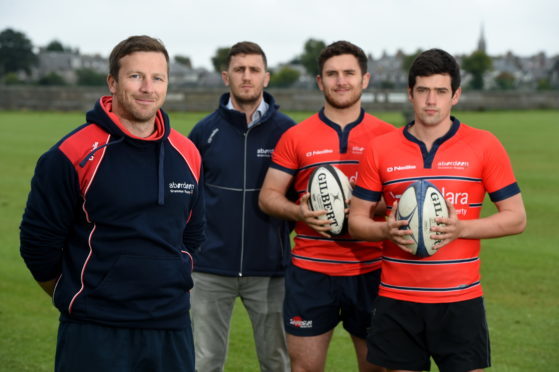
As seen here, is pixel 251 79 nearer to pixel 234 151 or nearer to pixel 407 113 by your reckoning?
pixel 234 151

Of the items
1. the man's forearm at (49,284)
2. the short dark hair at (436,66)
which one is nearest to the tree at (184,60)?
the short dark hair at (436,66)

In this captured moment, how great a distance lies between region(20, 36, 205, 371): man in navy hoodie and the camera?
152 inches

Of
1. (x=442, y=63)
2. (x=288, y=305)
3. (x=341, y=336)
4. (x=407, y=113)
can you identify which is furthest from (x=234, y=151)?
(x=407, y=113)

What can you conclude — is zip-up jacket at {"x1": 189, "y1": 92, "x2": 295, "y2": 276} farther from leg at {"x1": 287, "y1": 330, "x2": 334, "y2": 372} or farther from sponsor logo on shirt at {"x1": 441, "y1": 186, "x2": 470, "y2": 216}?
sponsor logo on shirt at {"x1": 441, "y1": 186, "x2": 470, "y2": 216}

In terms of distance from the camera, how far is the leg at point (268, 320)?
6.33 m

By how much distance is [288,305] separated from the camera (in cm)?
568

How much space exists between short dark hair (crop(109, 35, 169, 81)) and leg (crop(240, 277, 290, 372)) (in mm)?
2725

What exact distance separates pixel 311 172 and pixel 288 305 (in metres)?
0.98

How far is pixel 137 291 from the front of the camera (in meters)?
3.93

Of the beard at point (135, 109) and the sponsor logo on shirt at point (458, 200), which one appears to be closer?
the beard at point (135, 109)

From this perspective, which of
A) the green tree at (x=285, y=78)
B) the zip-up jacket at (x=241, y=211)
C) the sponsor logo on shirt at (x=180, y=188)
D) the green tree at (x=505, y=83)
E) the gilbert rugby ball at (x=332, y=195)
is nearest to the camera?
the sponsor logo on shirt at (x=180, y=188)

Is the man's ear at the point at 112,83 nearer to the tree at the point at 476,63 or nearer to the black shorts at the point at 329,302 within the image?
the black shorts at the point at 329,302

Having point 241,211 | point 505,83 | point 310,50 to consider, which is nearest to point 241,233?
point 241,211

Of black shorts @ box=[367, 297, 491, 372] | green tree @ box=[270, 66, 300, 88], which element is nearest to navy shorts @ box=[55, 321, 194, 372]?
black shorts @ box=[367, 297, 491, 372]
